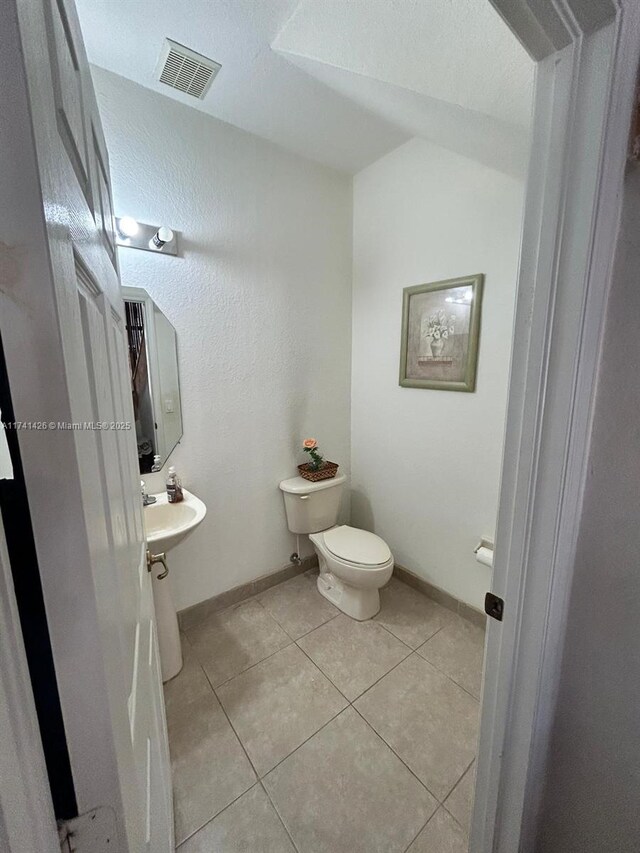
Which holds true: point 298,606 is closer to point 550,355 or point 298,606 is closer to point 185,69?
point 550,355

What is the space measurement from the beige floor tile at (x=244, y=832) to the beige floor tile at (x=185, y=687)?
0.44 m

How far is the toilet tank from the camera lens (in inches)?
80.7

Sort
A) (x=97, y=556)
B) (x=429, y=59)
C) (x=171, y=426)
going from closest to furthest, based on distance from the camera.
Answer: (x=97, y=556)
(x=429, y=59)
(x=171, y=426)

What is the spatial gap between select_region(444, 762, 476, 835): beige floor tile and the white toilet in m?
0.77

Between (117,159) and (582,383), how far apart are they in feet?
6.19

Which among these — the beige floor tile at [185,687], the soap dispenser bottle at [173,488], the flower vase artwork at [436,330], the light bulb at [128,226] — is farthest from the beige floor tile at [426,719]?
the light bulb at [128,226]

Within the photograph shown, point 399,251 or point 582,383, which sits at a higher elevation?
point 399,251

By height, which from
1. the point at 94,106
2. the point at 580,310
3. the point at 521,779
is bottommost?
the point at 521,779

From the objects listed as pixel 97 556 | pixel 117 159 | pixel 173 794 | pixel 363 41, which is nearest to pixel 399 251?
pixel 363 41

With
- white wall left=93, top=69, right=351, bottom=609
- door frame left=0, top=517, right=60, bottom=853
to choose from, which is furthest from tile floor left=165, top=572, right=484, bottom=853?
door frame left=0, top=517, right=60, bottom=853

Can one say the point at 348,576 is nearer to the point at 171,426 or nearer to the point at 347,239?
the point at 171,426

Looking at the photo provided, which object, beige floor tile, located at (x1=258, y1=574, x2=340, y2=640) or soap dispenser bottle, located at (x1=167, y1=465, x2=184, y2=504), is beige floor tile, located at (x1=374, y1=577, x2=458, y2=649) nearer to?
beige floor tile, located at (x1=258, y1=574, x2=340, y2=640)

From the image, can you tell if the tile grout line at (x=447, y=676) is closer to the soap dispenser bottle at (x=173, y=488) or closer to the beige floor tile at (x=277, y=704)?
the beige floor tile at (x=277, y=704)

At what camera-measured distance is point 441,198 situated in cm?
173
